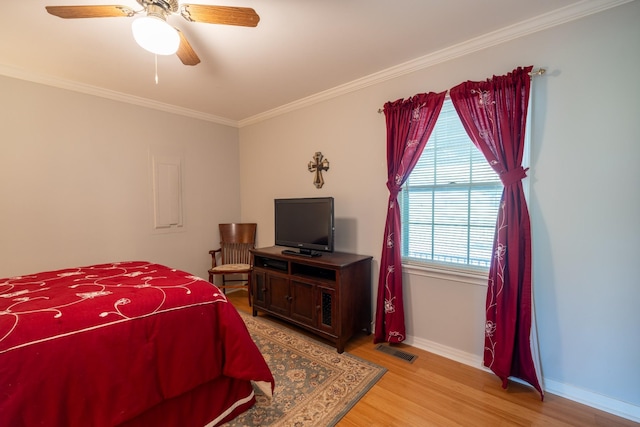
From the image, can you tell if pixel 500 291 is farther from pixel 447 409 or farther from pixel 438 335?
pixel 447 409

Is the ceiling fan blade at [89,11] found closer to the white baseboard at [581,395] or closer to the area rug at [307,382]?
the area rug at [307,382]

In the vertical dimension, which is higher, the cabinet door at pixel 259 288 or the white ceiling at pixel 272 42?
the white ceiling at pixel 272 42

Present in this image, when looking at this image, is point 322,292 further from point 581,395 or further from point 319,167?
point 581,395

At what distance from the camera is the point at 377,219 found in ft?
8.98

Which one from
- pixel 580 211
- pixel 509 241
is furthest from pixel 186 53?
pixel 580 211

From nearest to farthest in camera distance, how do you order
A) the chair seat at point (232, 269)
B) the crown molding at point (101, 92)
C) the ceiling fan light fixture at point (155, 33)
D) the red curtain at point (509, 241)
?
the ceiling fan light fixture at point (155, 33) → the red curtain at point (509, 241) → the crown molding at point (101, 92) → the chair seat at point (232, 269)

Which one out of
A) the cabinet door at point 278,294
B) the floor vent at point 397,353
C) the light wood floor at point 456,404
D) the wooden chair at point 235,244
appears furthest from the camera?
the wooden chair at point 235,244

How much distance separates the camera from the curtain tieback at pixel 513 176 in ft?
6.26

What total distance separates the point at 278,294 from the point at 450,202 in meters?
1.91

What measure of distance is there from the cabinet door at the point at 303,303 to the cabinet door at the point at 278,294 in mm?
76

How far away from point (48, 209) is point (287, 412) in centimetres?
294

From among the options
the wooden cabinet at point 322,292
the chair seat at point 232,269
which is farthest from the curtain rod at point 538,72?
the chair seat at point 232,269

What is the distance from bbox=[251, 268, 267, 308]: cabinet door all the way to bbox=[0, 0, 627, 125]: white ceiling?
2042 mm

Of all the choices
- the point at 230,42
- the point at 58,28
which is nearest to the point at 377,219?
the point at 230,42
